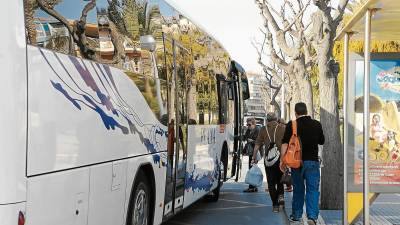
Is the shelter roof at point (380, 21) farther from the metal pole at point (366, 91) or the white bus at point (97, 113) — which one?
the white bus at point (97, 113)

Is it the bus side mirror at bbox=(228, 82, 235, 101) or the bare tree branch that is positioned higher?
the bare tree branch

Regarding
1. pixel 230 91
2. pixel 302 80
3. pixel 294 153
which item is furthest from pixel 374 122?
pixel 302 80

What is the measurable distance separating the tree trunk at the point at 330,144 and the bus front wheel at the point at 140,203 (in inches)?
214

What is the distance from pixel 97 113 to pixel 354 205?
4.68m

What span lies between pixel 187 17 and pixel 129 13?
3.57 m

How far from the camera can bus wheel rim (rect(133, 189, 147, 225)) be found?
6.95 metres

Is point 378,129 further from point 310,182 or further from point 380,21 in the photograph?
point 380,21

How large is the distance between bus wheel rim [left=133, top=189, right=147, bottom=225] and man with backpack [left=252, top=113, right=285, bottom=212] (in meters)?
4.60

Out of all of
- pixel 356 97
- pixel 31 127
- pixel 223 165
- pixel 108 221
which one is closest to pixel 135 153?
pixel 108 221

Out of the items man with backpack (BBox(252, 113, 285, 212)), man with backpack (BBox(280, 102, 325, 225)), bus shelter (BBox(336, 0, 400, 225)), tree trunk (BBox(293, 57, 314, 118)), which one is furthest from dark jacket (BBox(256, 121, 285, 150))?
tree trunk (BBox(293, 57, 314, 118))

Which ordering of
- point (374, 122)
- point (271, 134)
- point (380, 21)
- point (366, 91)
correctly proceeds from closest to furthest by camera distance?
point (366, 91), point (380, 21), point (374, 122), point (271, 134)

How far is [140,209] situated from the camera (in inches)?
282

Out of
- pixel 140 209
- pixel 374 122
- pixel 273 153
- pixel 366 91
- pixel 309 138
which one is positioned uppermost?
pixel 366 91

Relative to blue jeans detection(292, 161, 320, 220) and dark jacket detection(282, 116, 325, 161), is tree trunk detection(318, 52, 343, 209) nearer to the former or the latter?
blue jeans detection(292, 161, 320, 220)
